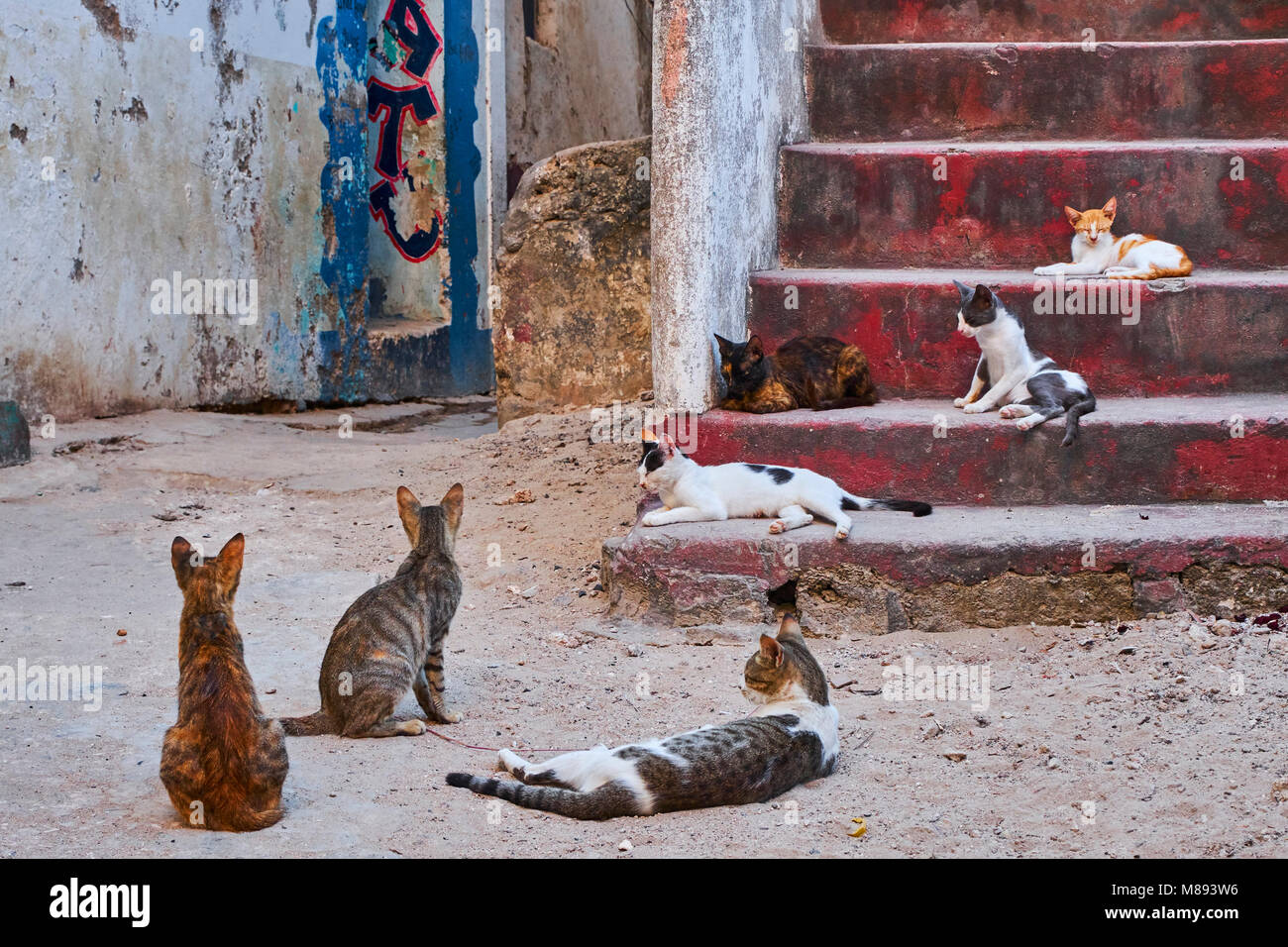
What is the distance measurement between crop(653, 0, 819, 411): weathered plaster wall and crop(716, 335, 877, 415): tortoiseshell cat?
15cm

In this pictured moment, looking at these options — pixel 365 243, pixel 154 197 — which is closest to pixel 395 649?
pixel 154 197

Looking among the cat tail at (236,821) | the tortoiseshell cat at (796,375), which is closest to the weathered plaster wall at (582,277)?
the tortoiseshell cat at (796,375)

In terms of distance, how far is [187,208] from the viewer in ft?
30.3

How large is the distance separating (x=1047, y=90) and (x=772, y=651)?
14.5ft

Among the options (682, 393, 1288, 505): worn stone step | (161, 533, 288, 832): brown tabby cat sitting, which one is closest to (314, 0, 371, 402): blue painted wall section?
(682, 393, 1288, 505): worn stone step

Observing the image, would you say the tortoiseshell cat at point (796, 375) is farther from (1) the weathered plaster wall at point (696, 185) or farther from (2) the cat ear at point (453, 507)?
(2) the cat ear at point (453, 507)

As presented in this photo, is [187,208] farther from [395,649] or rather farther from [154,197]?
[395,649]

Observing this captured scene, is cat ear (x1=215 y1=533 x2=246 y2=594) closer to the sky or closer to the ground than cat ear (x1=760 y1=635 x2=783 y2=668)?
closer to the sky

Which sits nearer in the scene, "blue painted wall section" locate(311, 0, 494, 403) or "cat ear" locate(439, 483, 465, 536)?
"cat ear" locate(439, 483, 465, 536)

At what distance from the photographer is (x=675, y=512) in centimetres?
527

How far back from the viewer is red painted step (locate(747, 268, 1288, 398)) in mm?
5820

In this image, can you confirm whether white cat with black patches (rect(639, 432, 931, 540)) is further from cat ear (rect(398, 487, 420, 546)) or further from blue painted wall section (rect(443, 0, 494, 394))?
blue painted wall section (rect(443, 0, 494, 394))

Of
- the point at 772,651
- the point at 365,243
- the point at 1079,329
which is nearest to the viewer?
the point at 772,651

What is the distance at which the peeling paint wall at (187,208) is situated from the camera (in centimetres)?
792
